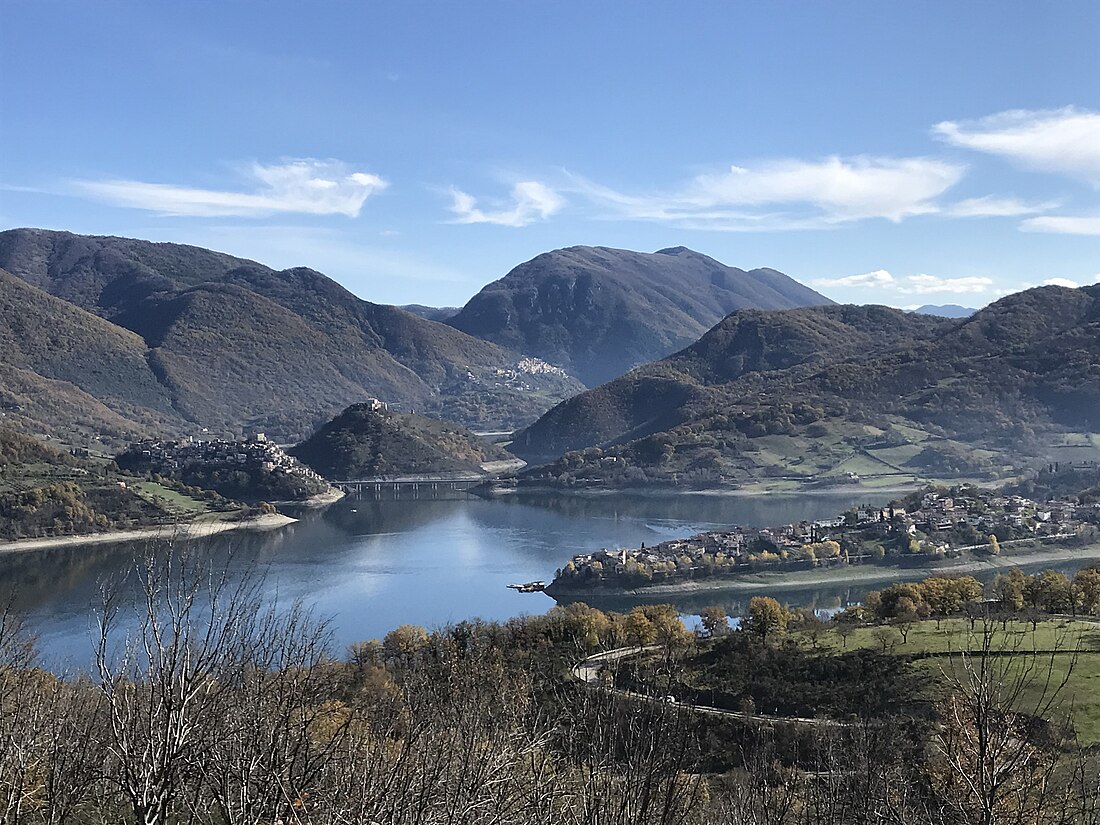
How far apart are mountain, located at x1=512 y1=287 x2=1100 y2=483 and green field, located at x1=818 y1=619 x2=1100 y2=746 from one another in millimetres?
35006

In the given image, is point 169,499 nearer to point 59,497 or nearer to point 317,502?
point 59,497

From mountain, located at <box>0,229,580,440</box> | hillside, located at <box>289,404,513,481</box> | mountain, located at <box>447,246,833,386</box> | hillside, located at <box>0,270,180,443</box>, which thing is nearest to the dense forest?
hillside, located at <box>289,404,513,481</box>

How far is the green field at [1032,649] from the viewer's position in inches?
433

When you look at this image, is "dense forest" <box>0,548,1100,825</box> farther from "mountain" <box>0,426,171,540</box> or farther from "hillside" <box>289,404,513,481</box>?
"hillside" <box>289,404,513,481</box>

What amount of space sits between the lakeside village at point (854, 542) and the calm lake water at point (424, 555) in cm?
176

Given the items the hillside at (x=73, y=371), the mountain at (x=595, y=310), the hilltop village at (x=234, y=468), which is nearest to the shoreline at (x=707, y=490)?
the hilltop village at (x=234, y=468)

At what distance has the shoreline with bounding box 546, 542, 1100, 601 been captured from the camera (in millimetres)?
27453

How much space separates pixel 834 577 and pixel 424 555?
1367 cm

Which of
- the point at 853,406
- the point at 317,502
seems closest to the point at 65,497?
the point at 317,502

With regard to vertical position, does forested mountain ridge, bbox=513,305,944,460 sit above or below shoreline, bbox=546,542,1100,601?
above

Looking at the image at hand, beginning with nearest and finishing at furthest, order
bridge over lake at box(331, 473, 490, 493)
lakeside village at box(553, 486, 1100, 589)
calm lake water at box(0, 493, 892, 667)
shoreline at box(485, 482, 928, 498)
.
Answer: calm lake water at box(0, 493, 892, 667), lakeside village at box(553, 486, 1100, 589), shoreline at box(485, 482, 928, 498), bridge over lake at box(331, 473, 490, 493)

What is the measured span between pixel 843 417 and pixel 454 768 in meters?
58.7

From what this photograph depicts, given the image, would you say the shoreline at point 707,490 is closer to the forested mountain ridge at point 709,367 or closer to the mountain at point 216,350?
the forested mountain ridge at point 709,367

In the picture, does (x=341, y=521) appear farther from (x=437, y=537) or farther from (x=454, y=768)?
(x=454, y=768)
